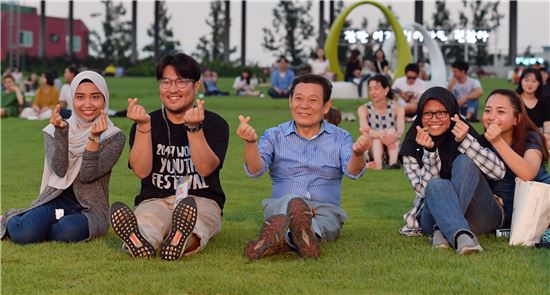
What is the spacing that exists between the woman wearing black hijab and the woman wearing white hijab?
210 cm

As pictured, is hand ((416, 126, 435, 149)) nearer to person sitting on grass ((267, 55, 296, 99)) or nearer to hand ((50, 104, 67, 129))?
hand ((50, 104, 67, 129))

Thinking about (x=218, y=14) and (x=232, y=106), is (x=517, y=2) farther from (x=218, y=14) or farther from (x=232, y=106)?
(x=232, y=106)

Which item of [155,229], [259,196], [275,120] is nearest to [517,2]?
[275,120]

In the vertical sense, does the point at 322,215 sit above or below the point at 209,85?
below

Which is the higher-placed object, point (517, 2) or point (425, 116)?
point (517, 2)

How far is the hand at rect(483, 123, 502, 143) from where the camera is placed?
258 inches

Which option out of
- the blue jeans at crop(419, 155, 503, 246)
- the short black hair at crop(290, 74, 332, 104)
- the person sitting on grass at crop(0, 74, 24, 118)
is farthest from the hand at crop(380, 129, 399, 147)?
the person sitting on grass at crop(0, 74, 24, 118)

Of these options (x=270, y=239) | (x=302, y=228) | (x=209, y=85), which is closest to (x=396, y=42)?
(x=209, y=85)

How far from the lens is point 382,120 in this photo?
1284 cm

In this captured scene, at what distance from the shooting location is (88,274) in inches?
227

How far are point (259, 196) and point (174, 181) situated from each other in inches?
135

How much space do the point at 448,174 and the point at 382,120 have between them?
5866 millimetres

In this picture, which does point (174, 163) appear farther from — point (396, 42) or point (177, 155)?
point (396, 42)

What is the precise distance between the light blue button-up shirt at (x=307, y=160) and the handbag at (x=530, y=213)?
3.92 feet
